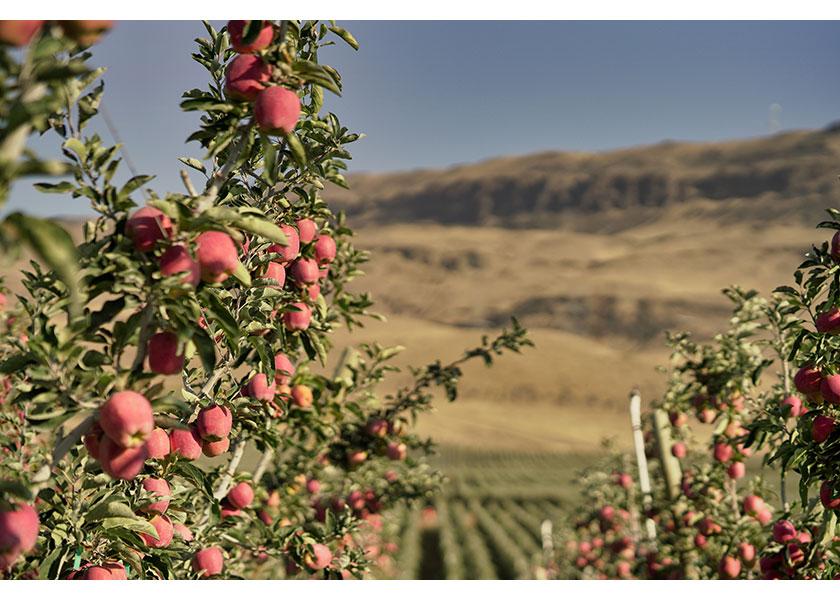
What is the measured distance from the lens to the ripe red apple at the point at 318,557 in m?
2.46

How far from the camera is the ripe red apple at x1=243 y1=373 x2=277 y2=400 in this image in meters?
2.08

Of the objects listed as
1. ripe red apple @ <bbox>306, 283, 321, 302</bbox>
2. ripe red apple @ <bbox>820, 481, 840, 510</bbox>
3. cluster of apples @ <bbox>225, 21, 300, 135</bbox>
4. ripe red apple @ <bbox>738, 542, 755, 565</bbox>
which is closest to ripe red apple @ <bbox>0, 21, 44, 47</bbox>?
cluster of apples @ <bbox>225, 21, 300, 135</bbox>

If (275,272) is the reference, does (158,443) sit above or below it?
below

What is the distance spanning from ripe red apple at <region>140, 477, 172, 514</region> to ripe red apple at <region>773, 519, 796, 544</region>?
2.17 metres

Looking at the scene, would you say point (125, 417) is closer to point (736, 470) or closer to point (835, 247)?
point (835, 247)

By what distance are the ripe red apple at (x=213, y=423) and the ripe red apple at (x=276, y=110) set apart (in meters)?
0.73

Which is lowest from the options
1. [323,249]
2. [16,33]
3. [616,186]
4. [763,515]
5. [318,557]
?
[763,515]

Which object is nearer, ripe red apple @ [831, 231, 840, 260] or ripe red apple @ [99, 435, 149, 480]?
ripe red apple @ [99, 435, 149, 480]

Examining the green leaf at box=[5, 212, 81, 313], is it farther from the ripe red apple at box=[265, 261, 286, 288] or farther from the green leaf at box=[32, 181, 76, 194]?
the ripe red apple at box=[265, 261, 286, 288]

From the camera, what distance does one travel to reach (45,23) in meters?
0.95

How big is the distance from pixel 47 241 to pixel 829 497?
2.21 metres

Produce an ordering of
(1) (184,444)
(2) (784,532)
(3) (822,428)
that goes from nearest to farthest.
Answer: (1) (184,444) → (3) (822,428) → (2) (784,532)

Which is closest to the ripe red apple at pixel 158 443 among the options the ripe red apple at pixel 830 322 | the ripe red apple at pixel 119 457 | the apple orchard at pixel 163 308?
the apple orchard at pixel 163 308

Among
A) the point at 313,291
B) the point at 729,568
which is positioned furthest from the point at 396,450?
the point at 729,568
